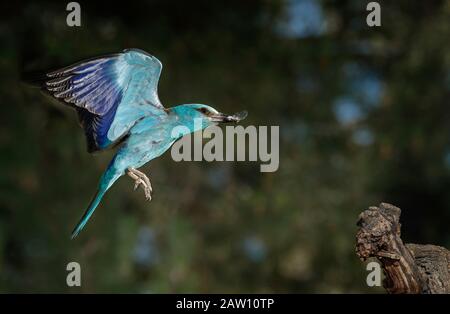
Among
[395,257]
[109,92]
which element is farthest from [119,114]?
[395,257]

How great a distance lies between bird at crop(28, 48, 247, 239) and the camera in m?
0.60

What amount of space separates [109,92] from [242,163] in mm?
1965

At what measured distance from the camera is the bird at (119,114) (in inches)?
23.7

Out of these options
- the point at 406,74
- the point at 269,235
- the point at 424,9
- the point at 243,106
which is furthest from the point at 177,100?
the point at 424,9

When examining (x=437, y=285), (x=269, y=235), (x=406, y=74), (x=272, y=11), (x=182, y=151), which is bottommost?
(x=437, y=285)

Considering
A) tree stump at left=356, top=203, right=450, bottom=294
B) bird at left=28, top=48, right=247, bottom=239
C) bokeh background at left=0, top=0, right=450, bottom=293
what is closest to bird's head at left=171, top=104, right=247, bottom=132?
bird at left=28, top=48, right=247, bottom=239

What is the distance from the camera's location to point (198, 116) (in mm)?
622

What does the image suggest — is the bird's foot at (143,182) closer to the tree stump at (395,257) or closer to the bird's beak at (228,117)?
the bird's beak at (228,117)

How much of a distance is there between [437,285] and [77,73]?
16.0 inches

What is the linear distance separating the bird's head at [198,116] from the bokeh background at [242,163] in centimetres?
120

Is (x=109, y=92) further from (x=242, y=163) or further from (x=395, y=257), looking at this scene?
(x=242, y=163)

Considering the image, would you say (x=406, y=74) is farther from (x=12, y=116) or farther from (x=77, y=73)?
(x=77, y=73)

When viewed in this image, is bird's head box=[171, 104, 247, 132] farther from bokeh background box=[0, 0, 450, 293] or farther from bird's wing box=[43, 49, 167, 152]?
bokeh background box=[0, 0, 450, 293]

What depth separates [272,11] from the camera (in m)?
2.33
